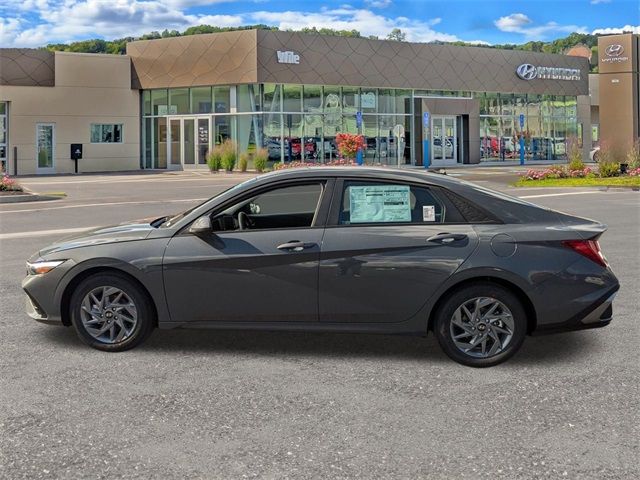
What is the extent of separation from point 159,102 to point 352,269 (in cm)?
3962

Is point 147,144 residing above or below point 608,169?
above

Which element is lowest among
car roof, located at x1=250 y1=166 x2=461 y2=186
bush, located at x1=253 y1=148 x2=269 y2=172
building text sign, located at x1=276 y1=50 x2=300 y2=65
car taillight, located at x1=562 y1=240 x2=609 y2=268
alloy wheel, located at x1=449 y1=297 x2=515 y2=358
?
alloy wheel, located at x1=449 y1=297 x2=515 y2=358

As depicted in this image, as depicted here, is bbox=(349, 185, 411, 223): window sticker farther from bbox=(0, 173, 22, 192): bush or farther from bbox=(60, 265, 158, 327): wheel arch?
bbox=(0, 173, 22, 192): bush

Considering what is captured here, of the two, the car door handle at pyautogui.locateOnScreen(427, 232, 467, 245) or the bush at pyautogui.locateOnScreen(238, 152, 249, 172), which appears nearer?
the car door handle at pyautogui.locateOnScreen(427, 232, 467, 245)

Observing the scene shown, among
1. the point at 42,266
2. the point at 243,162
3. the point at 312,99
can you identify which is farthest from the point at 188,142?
the point at 42,266

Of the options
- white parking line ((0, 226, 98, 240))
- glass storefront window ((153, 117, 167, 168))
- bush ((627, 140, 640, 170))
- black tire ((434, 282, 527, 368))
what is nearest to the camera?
black tire ((434, 282, 527, 368))

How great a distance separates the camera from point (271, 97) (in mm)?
39438

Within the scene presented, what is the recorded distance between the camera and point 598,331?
6711 millimetres

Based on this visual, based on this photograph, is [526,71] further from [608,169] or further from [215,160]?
[215,160]

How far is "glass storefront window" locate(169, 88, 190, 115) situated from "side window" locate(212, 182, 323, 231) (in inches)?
1462

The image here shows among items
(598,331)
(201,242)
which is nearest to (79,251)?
(201,242)

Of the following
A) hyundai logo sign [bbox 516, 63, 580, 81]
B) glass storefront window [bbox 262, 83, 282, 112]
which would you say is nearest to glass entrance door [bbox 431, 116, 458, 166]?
hyundai logo sign [bbox 516, 63, 580, 81]

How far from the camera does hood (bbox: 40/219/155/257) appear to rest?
19.4 ft

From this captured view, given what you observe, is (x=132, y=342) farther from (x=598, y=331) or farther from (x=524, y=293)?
(x=598, y=331)
